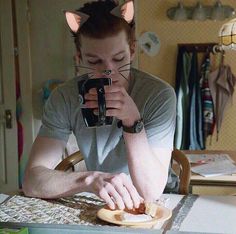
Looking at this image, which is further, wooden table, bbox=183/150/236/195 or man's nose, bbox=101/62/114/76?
wooden table, bbox=183/150/236/195

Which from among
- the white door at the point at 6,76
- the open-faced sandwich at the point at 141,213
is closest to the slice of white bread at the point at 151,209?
the open-faced sandwich at the point at 141,213

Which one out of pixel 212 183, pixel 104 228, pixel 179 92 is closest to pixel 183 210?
pixel 104 228

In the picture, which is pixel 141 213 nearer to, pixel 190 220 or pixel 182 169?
pixel 190 220

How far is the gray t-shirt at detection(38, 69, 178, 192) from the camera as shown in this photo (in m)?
0.83

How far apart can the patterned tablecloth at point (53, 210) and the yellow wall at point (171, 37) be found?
147 centimetres

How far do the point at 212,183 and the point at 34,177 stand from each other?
2.09ft

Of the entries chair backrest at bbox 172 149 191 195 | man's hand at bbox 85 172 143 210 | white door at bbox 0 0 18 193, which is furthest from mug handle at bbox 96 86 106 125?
white door at bbox 0 0 18 193

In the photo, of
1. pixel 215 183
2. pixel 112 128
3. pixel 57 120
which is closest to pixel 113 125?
pixel 112 128

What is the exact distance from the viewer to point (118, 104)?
0.70 meters

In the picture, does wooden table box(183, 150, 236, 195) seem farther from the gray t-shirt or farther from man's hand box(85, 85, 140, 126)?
man's hand box(85, 85, 140, 126)

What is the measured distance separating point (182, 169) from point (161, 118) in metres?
0.23

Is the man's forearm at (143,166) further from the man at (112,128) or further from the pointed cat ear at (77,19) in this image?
the pointed cat ear at (77,19)

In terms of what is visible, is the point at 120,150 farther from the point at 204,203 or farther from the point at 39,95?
the point at 39,95

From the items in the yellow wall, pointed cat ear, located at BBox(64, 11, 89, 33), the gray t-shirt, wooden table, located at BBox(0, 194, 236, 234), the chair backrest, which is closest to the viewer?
wooden table, located at BBox(0, 194, 236, 234)
